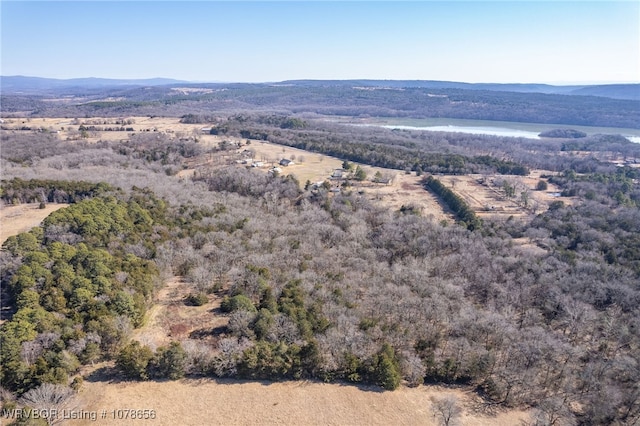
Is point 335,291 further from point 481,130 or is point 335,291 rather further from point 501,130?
point 501,130

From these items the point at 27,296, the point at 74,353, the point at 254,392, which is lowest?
the point at 254,392

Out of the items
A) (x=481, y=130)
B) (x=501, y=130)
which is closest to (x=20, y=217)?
(x=481, y=130)

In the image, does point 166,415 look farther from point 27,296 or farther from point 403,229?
point 403,229

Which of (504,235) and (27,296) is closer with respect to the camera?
(27,296)

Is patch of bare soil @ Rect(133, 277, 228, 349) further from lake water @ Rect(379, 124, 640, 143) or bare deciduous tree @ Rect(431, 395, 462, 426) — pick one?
lake water @ Rect(379, 124, 640, 143)

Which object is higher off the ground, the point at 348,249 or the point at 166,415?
the point at 348,249

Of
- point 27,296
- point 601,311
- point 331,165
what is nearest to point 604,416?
point 601,311

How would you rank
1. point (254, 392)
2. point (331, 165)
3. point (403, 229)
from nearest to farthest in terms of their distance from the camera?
point (254, 392), point (403, 229), point (331, 165)

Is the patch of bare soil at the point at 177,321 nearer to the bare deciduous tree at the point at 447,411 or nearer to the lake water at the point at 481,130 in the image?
the bare deciduous tree at the point at 447,411
